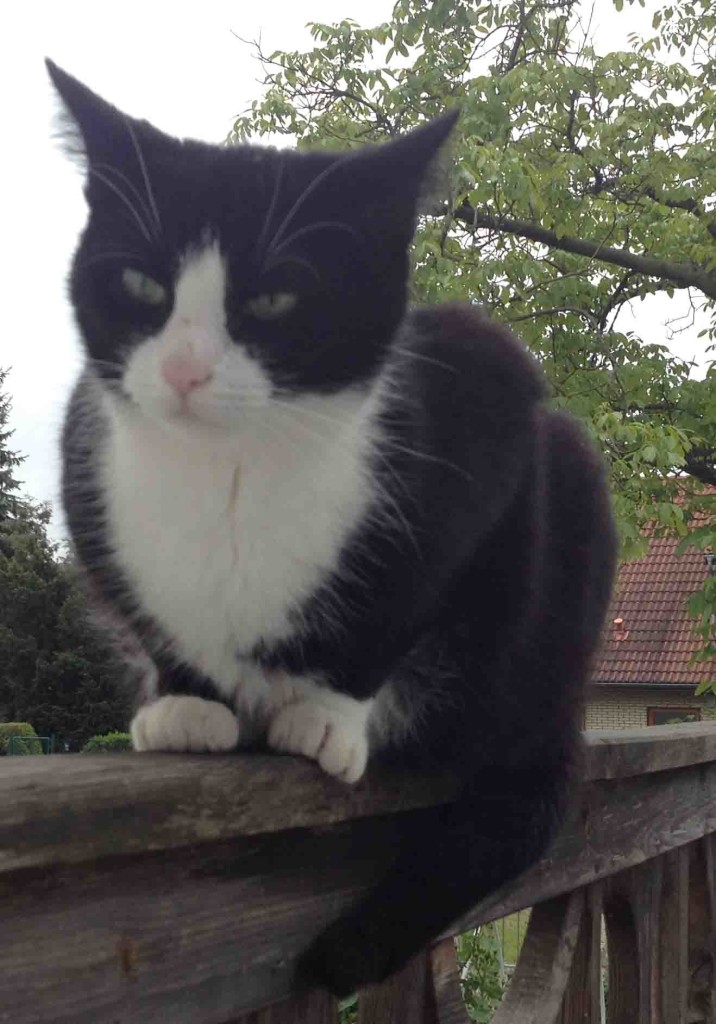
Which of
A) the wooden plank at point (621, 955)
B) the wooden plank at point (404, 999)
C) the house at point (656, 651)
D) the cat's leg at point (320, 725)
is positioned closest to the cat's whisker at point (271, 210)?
the cat's leg at point (320, 725)

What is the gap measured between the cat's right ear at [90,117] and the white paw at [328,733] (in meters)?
0.55

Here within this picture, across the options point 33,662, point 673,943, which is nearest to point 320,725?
point 673,943

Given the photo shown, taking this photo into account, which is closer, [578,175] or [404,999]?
[404,999]

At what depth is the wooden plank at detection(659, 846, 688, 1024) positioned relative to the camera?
165 centimetres

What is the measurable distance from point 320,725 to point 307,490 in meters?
0.21

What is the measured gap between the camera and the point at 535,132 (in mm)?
5121

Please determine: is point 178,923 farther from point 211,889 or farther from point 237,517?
point 237,517

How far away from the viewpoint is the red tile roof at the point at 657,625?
902 centimetres

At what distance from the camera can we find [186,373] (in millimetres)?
876

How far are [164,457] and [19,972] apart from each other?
51cm

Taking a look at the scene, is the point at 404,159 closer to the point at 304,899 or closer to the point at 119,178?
the point at 119,178

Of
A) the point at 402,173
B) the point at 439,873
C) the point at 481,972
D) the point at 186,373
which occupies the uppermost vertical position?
the point at 402,173

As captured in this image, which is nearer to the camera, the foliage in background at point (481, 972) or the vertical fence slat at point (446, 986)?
the vertical fence slat at point (446, 986)

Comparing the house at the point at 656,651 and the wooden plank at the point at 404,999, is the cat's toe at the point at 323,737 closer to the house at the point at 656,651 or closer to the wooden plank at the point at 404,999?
the wooden plank at the point at 404,999
